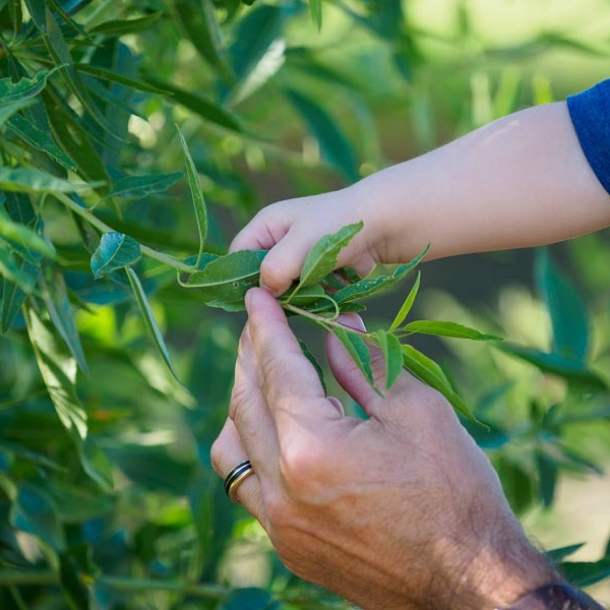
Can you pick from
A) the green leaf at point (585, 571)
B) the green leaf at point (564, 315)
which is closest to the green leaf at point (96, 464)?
the green leaf at point (585, 571)

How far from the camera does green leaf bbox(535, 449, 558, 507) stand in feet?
2.97

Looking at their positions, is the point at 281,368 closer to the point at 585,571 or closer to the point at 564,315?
the point at 585,571

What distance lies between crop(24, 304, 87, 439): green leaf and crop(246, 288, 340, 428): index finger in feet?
0.42

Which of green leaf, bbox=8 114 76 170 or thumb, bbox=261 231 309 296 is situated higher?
green leaf, bbox=8 114 76 170

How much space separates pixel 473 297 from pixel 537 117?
227cm

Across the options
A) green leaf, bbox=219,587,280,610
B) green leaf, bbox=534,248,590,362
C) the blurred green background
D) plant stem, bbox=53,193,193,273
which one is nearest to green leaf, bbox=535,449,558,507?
the blurred green background

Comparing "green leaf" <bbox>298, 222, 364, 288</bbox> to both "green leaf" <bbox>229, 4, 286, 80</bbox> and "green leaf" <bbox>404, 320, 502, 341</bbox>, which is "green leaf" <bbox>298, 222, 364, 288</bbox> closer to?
"green leaf" <bbox>404, 320, 502, 341</bbox>

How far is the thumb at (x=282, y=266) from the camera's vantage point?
0.57 metres

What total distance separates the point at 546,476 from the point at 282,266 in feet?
1.50

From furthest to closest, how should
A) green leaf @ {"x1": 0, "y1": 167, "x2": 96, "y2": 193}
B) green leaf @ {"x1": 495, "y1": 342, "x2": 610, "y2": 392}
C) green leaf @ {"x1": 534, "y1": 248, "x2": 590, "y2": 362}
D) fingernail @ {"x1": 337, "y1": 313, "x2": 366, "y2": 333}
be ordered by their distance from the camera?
1. green leaf @ {"x1": 534, "y1": 248, "x2": 590, "y2": 362}
2. green leaf @ {"x1": 495, "y1": 342, "x2": 610, "y2": 392}
3. fingernail @ {"x1": 337, "y1": 313, "x2": 366, "y2": 333}
4. green leaf @ {"x1": 0, "y1": 167, "x2": 96, "y2": 193}

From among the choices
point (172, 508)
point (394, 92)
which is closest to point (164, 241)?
point (172, 508)

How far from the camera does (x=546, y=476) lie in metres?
0.92

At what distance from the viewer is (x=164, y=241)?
0.73 metres

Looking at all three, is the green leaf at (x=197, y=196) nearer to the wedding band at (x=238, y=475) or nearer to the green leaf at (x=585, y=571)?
the wedding band at (x=238, y=475)
